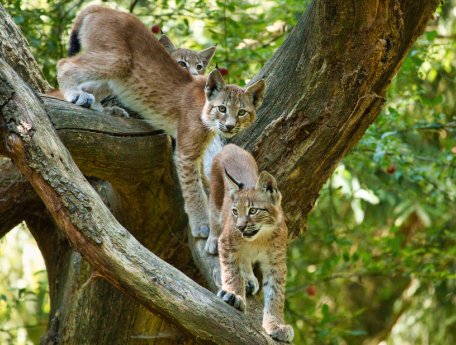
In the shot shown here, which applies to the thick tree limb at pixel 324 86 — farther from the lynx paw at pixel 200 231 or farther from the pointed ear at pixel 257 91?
the lynx paw at pixel 200 231

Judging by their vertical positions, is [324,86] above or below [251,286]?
above

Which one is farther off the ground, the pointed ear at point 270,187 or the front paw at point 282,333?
the pointed ear at point 270,187

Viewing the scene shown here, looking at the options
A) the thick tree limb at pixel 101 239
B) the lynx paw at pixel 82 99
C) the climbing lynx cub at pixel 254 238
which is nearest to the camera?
the thick tree limb at pixel 101 239

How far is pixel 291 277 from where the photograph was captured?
9.87 metres

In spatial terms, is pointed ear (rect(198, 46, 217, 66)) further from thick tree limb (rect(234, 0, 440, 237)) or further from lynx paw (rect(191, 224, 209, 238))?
lynx paw (rect(191, 224, 209, 238))

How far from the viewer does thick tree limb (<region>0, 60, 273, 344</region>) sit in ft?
15.9

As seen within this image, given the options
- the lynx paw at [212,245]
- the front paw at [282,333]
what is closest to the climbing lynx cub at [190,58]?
the lynx paw at [212,245]

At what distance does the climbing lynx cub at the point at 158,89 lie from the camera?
7.00 meters

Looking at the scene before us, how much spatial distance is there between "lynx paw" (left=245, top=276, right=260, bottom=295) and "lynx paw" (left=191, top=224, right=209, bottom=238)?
0.73m

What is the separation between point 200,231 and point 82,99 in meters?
1.51

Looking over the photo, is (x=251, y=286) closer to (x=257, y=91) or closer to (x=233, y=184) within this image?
(x=233, y=184)

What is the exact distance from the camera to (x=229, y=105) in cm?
707

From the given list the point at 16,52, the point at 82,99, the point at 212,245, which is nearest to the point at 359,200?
the point at 212,245

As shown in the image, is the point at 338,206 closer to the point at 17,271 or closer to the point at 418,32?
the point at 17,271
